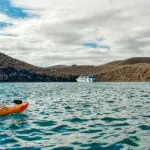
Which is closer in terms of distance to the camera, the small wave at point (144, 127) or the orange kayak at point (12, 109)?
the small wave at point (144, 127)

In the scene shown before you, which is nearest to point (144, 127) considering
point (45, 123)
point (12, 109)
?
point (45, 123)

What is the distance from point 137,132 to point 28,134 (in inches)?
275

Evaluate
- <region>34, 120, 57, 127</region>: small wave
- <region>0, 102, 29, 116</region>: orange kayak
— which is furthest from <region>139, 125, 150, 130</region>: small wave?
<region>0, 102, 29, 116</region>: orange kayak

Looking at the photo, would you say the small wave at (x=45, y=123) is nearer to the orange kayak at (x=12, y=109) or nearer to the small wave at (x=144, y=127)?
the orange kayak at (x=12, y=109)

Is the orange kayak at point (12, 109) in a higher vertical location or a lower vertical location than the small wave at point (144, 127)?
higher

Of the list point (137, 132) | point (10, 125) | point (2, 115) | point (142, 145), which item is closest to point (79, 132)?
point (137, 132)

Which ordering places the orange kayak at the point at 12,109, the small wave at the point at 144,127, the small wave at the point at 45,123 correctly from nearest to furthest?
the small wave at the point at 144,127, the small wave at the point at 45,123, the orange kayak at the point at 12,109

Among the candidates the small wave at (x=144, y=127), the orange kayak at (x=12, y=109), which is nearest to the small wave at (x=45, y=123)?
the orange kayak at (x=12, y=109)

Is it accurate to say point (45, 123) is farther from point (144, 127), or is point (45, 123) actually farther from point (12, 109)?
point (144, 127)

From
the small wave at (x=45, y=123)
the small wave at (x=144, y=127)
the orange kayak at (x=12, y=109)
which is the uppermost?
the orange kayak at (x=12, y=109)

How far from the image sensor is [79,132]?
20578mm

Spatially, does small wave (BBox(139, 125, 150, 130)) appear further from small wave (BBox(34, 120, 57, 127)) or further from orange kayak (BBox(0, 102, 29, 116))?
orange kayak (BBox(0, 102, 29, 116))

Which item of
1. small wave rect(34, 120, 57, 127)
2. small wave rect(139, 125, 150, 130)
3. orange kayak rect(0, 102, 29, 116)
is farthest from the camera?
orange kayak rect(0, 102, 29, 116)

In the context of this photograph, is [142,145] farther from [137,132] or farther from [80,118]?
[80,118]
